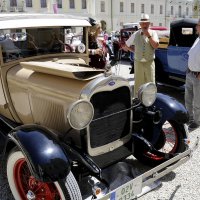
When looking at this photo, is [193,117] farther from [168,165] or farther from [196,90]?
[168,165]

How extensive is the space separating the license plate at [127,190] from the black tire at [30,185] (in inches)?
11.0

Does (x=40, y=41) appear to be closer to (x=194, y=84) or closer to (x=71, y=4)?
(x=194, y=84)

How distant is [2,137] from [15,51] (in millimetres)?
965

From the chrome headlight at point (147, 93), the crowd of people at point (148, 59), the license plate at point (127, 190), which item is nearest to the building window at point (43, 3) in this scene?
the crowd of people at point (148, 59)

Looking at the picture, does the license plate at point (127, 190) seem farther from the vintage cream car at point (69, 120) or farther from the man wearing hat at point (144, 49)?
the man wearing hat at point (144, 49)

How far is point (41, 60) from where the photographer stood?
11.3ft

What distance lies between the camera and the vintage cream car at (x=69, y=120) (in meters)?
2.36

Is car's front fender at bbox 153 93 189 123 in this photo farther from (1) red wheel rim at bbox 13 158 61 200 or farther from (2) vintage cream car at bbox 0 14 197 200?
(1) red wheel rim at bbox 13 158 61 200

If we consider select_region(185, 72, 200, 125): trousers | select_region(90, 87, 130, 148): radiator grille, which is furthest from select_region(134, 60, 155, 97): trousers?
select_region(90, 87, 130, 148): radiator grille

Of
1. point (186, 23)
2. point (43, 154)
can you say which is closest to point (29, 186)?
point (43, 154)

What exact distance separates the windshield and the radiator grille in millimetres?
1217

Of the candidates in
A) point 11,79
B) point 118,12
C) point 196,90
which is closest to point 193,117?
point 196,90

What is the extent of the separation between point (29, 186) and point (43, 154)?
0.57 metres

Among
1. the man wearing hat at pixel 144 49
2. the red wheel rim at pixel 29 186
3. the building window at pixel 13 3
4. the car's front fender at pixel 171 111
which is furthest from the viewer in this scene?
the building window at pixel 13 3
